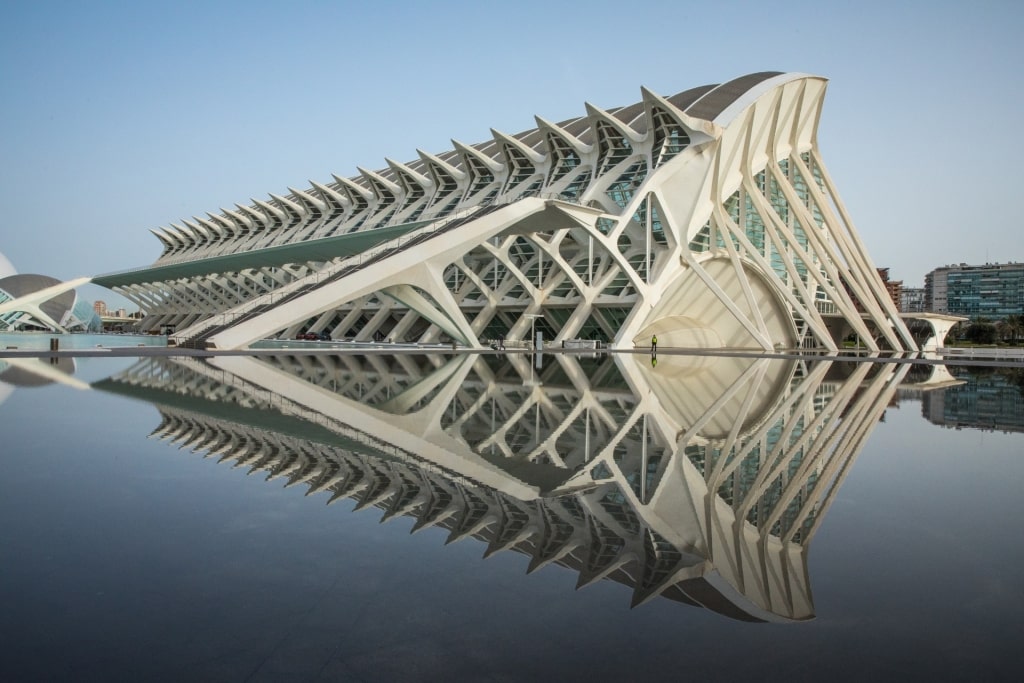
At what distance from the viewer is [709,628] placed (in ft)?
9.78

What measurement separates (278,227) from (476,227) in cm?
4004

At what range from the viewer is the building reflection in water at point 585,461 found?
382 centimetres

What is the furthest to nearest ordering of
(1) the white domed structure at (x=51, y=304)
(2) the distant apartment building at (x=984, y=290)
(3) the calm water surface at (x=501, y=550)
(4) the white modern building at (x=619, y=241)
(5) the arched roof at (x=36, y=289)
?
(2) the distant apartment building at (x=984, y=290) < (5) the arched roof at (x=36, y=289) < (1) the white domed structure at (x=51, y=304) < (4) the white modern building at (x=619, y=241) < (3) the calm water surface at (x=501, y=550)

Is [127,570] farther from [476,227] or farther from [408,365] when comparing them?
[476,227]

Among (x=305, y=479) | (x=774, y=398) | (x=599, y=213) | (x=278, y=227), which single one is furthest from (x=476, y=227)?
(x=278, y=227)

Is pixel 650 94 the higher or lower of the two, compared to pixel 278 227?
higher

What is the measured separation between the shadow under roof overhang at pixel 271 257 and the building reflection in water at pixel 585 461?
26.0 meters

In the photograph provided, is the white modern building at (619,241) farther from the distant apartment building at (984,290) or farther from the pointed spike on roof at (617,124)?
A: the distant apartment building at (984,290)

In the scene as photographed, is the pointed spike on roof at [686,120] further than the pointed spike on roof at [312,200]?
No

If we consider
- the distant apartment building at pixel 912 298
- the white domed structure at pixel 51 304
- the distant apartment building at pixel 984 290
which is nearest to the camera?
the white domed structure at pixel 51 304

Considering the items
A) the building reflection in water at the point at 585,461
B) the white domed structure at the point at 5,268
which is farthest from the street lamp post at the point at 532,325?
the white domed structure at the point at 5,268

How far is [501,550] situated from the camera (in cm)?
395

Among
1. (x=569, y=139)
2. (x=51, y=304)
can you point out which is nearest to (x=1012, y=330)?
(x=569, y=139)

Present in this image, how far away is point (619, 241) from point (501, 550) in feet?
113
